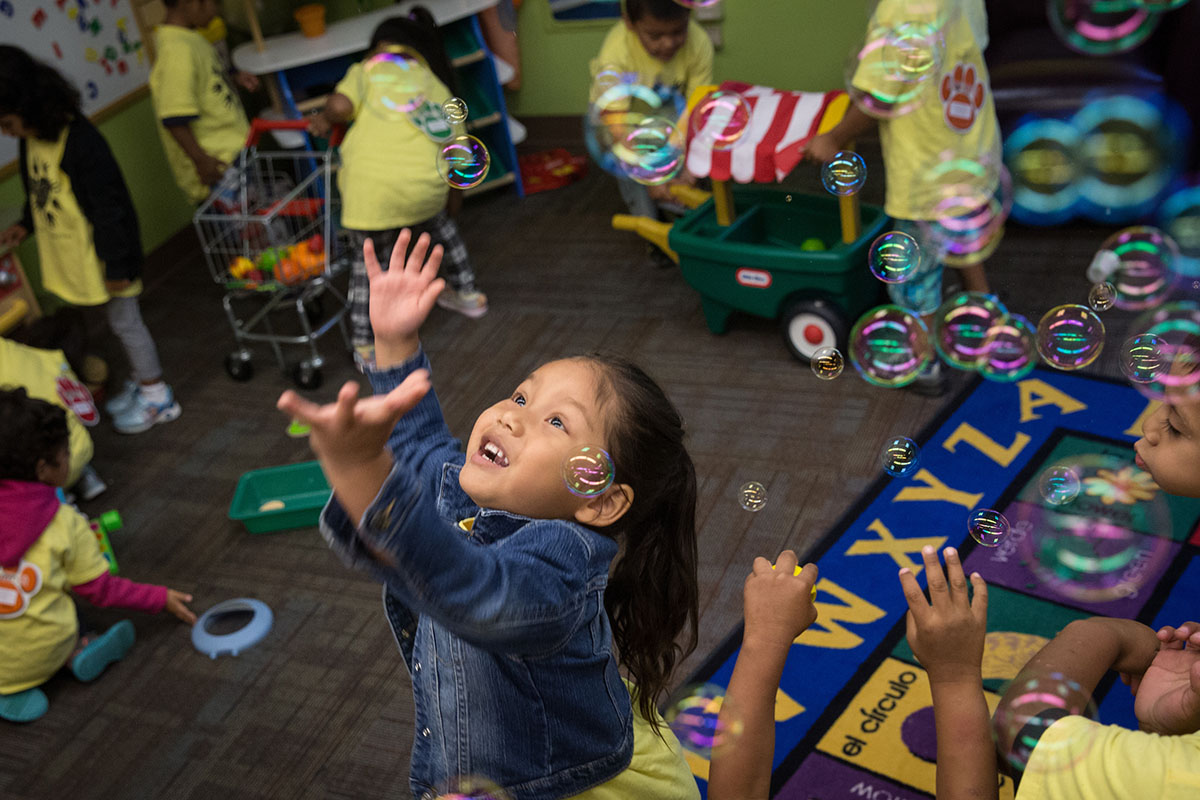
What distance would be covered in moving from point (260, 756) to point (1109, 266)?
7.94ft

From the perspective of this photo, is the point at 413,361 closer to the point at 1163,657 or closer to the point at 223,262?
the point at 1163,657

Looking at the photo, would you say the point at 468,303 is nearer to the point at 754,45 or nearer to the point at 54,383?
the point at 54,383

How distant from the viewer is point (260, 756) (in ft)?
7.11

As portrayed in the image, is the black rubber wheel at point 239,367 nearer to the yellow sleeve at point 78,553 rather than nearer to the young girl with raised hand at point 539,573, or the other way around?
the yellow sleeve at point 78,553

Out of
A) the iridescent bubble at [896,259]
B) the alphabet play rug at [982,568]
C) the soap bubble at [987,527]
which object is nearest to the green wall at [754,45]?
the alphabet play rug at [982,568]

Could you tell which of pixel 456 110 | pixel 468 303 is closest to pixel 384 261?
pixel 468 303

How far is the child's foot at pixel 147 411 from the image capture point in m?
3.36

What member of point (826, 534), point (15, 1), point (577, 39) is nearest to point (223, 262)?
point (15, 1)

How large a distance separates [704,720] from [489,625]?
3.20 feet

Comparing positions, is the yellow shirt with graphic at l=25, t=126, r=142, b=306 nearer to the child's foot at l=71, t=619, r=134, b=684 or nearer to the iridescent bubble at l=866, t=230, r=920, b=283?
the child's foot at l=71, t=619, r=134, b=684

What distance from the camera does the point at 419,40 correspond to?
332 cm

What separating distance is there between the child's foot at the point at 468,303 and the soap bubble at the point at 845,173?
155cm

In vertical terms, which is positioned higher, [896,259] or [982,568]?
[896,259]

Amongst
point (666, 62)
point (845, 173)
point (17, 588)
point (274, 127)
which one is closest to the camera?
point (17, 588)
